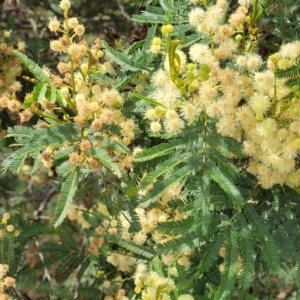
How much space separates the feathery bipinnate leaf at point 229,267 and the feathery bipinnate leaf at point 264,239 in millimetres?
83

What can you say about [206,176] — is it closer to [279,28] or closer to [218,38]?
[218,38]

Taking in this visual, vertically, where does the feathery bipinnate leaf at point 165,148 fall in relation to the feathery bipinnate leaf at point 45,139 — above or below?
above

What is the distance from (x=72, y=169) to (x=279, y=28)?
1023mm

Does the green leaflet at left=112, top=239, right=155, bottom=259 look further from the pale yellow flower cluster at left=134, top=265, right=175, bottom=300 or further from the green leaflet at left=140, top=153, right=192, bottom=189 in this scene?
the green leaflet at left=140, top=153, right=192, bottom=189

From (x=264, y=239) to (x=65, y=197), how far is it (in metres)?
0.76

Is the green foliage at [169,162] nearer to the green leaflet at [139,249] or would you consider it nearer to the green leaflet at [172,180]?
the green leaflet at [172,180]

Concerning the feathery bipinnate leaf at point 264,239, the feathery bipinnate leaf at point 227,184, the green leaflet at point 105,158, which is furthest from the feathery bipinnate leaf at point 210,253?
the green leaflet at point 105,158

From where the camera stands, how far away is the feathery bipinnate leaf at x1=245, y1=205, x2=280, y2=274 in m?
2.05

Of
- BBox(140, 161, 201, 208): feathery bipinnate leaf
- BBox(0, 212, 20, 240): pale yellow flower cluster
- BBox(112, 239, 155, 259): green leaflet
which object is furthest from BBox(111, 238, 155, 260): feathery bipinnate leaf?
BBox(140, 161, 201, 208): feathery bipinnate leaf

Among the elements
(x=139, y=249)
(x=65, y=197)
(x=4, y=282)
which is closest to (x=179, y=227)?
(x=65, y=197)

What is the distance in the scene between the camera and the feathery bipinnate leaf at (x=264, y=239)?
2046mm

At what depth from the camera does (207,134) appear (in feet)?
6.72

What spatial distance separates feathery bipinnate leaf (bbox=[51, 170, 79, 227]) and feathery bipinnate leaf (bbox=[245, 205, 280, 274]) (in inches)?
27.1

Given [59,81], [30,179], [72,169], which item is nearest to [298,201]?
[72,169]
